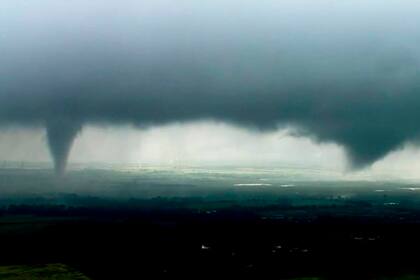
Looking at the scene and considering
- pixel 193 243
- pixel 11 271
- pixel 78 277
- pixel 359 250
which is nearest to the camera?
pixel 78 277

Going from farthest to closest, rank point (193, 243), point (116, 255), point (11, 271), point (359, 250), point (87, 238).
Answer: point (87, 238) → point (193, 243) → point (359, 250) → point (116, 255) → point (11, 271)

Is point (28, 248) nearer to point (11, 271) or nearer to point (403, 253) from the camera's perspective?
point (11, 271)

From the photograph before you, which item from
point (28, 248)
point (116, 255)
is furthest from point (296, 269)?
point (28, 248)

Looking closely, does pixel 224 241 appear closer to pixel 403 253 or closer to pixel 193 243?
pixel 193 243

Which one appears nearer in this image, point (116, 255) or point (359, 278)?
point (359, 278)

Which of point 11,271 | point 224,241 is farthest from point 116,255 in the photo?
point 224,241

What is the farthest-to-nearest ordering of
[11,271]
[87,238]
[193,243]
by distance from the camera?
[87,238], [193,243], [11,271]

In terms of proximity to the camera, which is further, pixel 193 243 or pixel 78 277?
pixel 193 243


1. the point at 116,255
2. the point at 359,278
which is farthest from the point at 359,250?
the point at 116,255

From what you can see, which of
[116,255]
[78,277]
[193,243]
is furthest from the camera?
[193,243]
